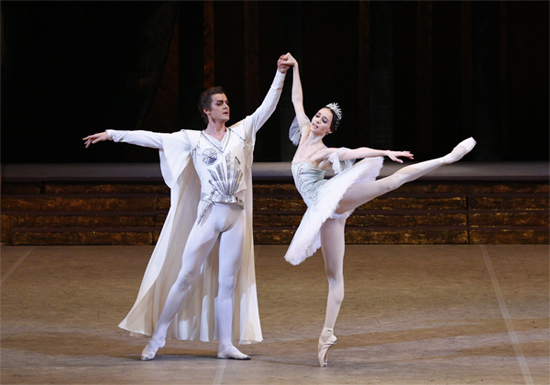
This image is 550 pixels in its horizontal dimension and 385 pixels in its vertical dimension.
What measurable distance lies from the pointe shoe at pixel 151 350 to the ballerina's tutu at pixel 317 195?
0.83m

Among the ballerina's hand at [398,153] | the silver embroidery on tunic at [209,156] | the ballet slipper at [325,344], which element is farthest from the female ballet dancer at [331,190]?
the silver embroidery on tunic at [209,156]

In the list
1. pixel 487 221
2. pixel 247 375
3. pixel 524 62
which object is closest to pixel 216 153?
pixel 247 375

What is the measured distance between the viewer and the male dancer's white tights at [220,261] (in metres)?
4.25

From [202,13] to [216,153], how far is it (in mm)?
7220

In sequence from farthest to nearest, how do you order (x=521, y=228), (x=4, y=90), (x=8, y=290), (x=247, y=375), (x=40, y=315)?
(x=4, y=90) → (x=521, y=228) → (x=8, y=290) → (x=40, y=315) → (x=247, y=375)

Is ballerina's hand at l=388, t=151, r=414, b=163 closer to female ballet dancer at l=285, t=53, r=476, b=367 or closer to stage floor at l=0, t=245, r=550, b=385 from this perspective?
female ballet dancer at l=285, t=53, r=476, b=367

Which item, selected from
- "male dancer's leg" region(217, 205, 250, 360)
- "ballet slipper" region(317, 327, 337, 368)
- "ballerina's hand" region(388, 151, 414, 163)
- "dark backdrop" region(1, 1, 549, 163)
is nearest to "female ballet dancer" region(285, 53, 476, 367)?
"ballet slipper" region(317, 327, 337, 368)

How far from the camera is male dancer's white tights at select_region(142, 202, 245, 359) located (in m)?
4.25

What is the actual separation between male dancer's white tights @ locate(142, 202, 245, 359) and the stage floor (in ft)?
0.62

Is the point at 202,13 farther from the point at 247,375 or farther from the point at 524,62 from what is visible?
the point at 247,375

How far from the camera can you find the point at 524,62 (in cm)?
1133

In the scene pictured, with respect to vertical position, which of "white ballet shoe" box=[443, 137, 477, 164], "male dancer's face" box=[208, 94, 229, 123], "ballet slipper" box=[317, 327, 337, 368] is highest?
"male dancer's face" box=[208, 94, 229, 123]

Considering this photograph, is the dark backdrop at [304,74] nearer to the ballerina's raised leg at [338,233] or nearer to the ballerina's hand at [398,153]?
the ballerina's raised leg at [338,233]

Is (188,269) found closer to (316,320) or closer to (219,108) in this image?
(219,108)
